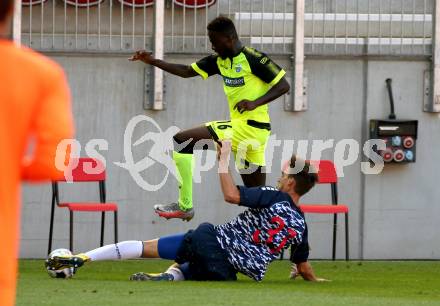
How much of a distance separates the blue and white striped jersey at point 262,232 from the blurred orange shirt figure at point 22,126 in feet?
19.3

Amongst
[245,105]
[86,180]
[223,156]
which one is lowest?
[86,180]

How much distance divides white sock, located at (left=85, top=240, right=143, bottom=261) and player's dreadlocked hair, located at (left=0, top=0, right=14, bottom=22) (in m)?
6.52

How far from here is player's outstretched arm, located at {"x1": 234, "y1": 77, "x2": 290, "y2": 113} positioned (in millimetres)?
11070

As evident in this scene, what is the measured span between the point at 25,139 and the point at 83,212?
11081mm

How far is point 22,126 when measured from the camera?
3.69m

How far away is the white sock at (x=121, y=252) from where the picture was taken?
33.1ft

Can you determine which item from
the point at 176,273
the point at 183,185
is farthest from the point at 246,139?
the point at 176,273

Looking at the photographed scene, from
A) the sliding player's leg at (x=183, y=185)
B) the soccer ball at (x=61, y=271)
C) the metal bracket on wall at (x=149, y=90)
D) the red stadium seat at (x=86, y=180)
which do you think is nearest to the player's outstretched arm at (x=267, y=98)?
the sliding player's leg at (x=183, y=185)

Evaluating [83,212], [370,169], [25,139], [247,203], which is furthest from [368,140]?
[25,139]

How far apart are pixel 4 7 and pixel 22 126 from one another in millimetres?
334

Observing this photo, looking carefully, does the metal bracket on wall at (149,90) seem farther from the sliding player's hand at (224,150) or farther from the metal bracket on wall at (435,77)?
the sliding player's hand at (224,150)

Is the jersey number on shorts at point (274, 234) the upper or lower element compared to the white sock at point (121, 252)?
upper

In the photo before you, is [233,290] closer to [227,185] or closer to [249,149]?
[227,185]

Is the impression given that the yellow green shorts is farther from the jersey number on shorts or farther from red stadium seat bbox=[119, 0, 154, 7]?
red stadium seat bbox=[119, 0, 154, 7]
